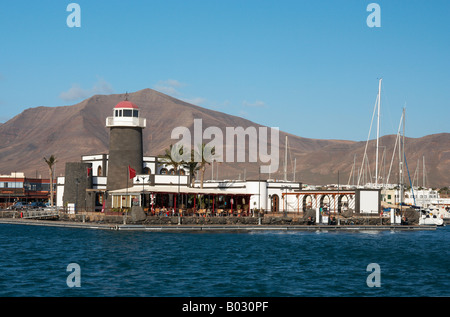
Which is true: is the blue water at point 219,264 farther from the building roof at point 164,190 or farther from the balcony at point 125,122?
the balcony at point 125,122

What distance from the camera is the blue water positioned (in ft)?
99.7

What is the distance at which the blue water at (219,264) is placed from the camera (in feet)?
99.7

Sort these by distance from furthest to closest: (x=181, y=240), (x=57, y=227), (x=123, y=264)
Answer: (x=57, y=227) → (x=181, y=240) → (x=123, y=264)

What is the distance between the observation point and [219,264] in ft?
131

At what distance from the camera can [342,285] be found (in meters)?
32.5

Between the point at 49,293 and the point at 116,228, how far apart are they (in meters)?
34.6

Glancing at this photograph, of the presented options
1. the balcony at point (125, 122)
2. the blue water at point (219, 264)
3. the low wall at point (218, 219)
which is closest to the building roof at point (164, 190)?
the low wall at point (218, 219)

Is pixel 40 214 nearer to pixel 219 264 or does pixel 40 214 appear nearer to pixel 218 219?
pixel 218 219

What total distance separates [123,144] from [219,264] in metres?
39.5

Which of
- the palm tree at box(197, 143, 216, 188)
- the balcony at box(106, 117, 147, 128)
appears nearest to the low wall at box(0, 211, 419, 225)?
the balcony at box(106, 117, 147, 128)

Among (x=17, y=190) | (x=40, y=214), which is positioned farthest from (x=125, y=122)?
(x=17, y=190)
